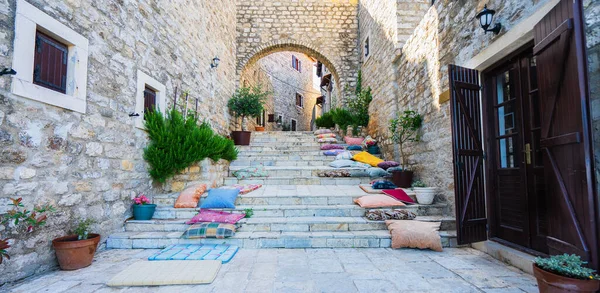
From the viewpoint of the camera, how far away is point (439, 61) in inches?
179

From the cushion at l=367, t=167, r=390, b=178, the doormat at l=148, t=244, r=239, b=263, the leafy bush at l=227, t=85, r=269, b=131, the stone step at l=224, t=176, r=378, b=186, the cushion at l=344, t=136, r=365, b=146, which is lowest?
the doormat at l=148, t=244, r=239, b=263

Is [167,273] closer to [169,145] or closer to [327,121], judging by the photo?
[169,145]

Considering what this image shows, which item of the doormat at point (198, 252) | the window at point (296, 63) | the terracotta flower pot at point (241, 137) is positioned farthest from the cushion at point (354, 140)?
the window at point (296, 63)

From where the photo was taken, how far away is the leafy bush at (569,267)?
1.87 metres

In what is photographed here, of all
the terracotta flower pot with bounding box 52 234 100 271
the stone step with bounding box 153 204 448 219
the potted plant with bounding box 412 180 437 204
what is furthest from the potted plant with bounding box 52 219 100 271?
the potted plant with bounding box 412 180 437 204

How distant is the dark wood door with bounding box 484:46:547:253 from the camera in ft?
9.56

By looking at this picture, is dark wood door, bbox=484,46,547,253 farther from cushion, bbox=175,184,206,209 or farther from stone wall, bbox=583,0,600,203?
cushion, bbox=175,184,206,209

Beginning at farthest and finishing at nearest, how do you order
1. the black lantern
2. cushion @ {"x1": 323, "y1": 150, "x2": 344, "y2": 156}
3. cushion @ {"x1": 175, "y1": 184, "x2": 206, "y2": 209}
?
1. cushion @ {"x1": 323, "y1": 150, "x2": 344, "y2": 156}
2. cushion @ {"x1": 175, "y1": 184, "x2": 206, "y2": 209}
3. the black lantern

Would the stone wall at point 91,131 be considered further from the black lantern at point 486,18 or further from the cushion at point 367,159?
the black lantern at point 486,18

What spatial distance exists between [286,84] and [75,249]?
19.4 metres

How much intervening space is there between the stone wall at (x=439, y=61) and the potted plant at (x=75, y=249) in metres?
4.40

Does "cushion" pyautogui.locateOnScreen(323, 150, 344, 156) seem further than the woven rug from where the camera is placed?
Yes

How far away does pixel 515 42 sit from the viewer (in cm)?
296

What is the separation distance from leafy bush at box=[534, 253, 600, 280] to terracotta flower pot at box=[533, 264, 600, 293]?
0.12 ft
